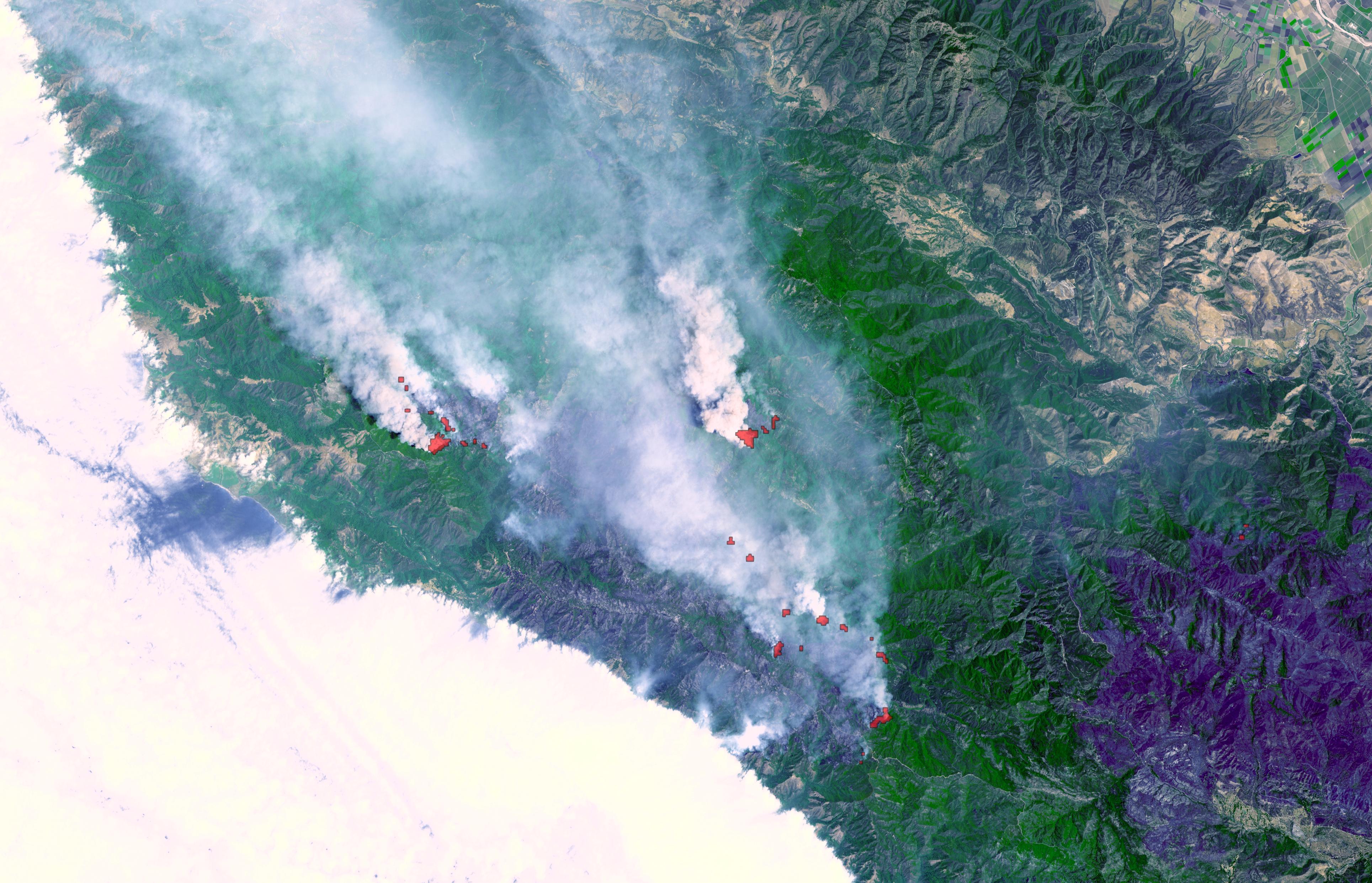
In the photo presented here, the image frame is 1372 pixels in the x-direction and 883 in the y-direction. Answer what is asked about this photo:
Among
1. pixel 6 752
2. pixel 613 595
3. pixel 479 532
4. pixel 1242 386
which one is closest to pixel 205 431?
pixel 479 532

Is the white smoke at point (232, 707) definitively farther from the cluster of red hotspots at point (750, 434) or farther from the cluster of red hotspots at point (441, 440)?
the cluster of red hotspots at point (750, 434)

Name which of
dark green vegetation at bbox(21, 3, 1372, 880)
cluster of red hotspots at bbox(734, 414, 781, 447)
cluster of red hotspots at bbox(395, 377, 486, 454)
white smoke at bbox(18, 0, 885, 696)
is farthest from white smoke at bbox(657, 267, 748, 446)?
cluster of red hotspots at bbox(395, 377, 486, 454)

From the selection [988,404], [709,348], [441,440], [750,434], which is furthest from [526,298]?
[988,404]

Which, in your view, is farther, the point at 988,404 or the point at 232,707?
the point at 232,707

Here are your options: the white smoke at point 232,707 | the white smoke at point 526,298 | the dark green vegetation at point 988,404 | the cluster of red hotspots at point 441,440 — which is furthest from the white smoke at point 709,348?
the white smoke at point 232,707

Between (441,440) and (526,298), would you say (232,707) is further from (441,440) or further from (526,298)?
(526,298)

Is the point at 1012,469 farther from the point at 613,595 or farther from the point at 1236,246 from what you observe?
the point at 613,595
